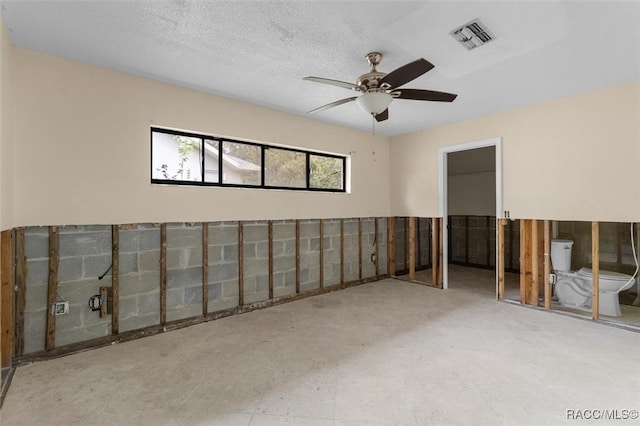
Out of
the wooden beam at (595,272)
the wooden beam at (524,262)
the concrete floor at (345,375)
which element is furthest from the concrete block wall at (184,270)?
the wooden beam at (595,272)

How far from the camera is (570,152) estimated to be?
145 inches

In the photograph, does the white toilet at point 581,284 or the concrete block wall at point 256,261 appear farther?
the concrete block wall at point 256,261

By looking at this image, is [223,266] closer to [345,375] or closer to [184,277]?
[184,277]

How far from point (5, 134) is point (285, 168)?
2872mm

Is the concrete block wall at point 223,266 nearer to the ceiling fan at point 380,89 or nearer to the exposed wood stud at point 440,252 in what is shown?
the ceiling fan at point 380,89

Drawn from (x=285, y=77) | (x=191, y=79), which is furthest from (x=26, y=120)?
(x=285, y=77)

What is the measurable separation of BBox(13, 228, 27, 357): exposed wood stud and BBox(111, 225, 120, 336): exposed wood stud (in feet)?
2.08

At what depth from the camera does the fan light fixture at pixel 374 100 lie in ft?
8.52

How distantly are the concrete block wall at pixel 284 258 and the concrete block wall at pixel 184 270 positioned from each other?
1.05 meters

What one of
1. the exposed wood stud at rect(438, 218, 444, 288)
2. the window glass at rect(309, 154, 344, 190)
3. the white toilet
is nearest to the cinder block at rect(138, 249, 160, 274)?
the window glass at rect(309, 154, 344, 190)

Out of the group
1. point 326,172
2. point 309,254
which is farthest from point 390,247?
point 326,172

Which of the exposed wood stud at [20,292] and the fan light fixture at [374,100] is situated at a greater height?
the fan light fixture at [374,100]

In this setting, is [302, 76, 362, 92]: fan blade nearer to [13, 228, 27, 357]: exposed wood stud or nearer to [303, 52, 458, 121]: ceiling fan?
[303, 52, 458, 121]: ceiling fan

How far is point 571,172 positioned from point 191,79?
460 cm
